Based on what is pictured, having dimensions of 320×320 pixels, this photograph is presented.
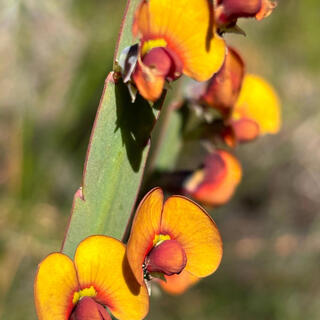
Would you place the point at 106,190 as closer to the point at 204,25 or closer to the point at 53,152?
the point at 204,25

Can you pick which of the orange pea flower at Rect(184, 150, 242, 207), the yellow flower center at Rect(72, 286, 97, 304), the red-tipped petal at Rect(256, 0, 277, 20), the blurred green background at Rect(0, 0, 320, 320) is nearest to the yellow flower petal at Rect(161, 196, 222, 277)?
the yellow flower center at Rect(72, 286, 97, 304)

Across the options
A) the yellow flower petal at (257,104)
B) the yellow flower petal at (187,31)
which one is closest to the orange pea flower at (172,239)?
the yellow flower petal at (187,31)

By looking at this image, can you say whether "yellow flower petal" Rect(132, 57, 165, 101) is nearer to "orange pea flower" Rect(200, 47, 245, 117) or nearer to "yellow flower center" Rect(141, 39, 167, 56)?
"yellow flower center" Rect(141, 39, 167, 56)

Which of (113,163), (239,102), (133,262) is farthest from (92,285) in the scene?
(239,102)

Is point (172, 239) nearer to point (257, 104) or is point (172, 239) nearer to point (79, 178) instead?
point (257, 104)

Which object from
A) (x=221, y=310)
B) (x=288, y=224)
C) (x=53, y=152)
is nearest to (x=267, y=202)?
(x=288, y=224)
